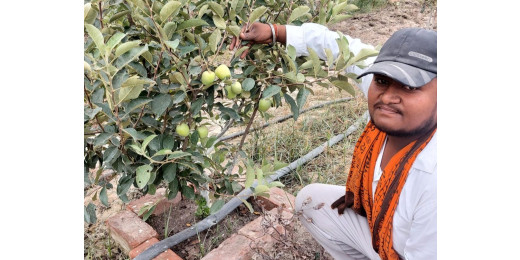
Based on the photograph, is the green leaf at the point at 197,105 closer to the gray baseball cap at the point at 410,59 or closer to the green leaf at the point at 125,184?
the green leaf at the point at 125,184

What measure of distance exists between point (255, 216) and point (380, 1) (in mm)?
5115

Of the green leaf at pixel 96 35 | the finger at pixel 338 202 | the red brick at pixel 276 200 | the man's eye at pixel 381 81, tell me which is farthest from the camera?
the red brick at pixel 276 200

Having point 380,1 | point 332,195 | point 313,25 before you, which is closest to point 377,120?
point 313,25

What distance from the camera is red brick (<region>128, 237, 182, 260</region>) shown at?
1723 millimetres

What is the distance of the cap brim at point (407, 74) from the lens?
3.28 feet

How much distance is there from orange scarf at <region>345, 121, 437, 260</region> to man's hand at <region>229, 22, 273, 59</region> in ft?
1.61

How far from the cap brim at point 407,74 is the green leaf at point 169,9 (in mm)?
553

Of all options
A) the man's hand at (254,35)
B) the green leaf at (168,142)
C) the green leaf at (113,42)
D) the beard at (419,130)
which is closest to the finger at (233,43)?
the man's hand at (254,35)

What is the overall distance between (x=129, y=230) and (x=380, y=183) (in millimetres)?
1151

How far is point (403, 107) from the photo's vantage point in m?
1.05

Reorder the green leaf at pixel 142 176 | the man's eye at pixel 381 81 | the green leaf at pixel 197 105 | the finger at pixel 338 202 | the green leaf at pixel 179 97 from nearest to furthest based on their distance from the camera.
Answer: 1. the man's eye at pixel 381 81
2. the green leaf at pixel 142 176
3. the green leaf at pixel 179 97
4. the green leaf at pixel 197 105
5. the finger at pixel 338 202

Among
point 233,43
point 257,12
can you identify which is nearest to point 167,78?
point 233,43

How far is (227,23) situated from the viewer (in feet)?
4.88

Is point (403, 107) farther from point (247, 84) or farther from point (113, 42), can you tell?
point (113, 42)
